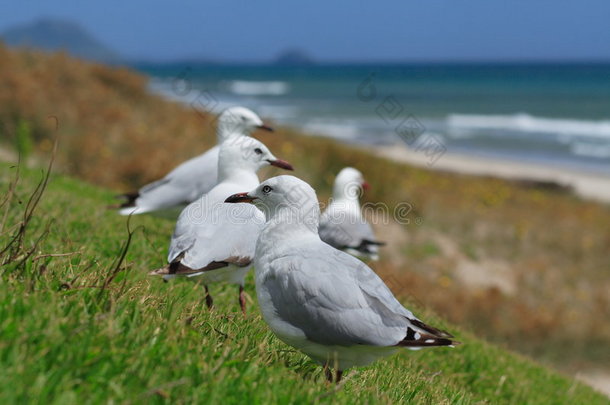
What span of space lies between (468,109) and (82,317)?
59559 millimetres

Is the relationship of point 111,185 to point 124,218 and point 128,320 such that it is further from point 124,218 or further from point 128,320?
point 128,320

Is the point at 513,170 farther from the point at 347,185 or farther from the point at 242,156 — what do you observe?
the point at 242,156

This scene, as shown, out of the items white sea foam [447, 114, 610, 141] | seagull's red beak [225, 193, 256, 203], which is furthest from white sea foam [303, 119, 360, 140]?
seagull's red beak [225, 193, 256, 203]

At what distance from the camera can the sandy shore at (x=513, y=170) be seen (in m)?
25.2

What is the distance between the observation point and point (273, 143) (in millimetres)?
14875

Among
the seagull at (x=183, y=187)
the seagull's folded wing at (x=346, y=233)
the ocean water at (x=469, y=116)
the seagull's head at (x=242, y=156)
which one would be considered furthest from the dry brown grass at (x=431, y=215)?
the seagull's head at (x=242, y=156)

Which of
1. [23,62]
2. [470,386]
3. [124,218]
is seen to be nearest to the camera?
[470,386]

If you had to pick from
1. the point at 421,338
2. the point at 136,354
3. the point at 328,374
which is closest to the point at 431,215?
the point at 328,374

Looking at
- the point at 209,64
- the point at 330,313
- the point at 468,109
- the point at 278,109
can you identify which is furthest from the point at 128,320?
the point at 209,64

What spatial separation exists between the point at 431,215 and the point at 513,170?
14738 millimetres

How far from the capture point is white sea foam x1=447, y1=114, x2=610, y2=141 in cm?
4503

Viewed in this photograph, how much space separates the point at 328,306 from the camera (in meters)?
3.16

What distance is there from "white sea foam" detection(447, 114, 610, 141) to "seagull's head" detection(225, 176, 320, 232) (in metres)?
41.5

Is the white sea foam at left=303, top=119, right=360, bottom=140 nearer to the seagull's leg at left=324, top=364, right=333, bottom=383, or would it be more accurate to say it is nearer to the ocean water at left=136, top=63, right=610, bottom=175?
the ocean water at left=136, top=63, right=610, bottom=175
